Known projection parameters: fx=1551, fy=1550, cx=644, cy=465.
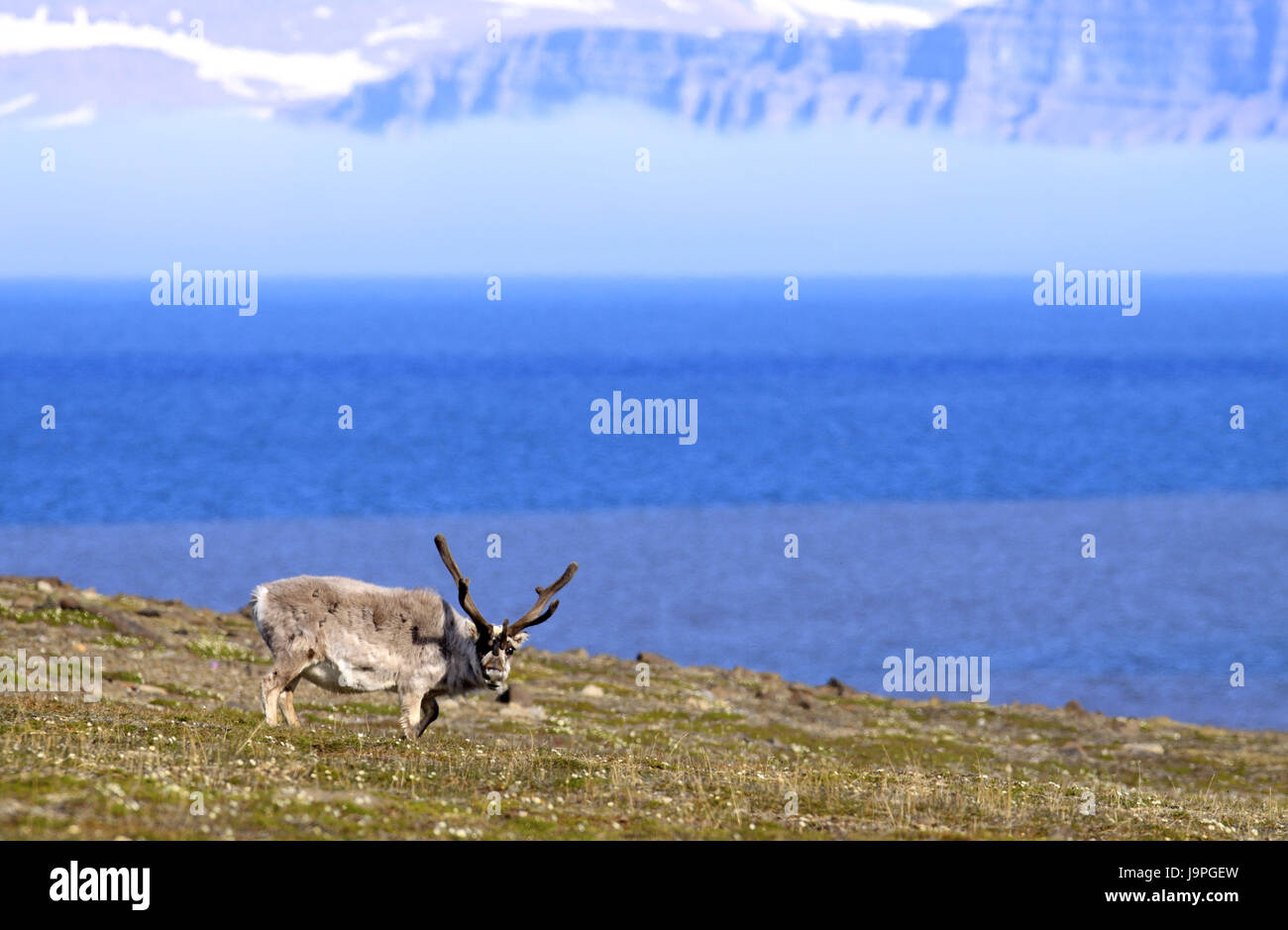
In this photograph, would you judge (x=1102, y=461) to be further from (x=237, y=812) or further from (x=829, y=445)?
(x=237, y=812)

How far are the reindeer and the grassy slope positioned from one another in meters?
0.92

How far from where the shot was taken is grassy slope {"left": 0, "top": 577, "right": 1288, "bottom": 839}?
1914 cm

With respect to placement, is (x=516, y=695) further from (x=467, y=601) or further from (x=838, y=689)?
(x=467, y=601)

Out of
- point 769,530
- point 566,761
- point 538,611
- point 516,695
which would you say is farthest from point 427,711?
point 769,530

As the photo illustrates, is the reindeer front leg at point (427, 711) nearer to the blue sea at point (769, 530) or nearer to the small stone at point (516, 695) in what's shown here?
the small stone at point (516, 695)

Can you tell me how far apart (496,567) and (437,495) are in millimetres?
37122

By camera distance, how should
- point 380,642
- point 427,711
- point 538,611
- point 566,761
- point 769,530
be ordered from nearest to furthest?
point 566,761 < point 380,642 < point 538,611 < point 427,711 < point 769,530

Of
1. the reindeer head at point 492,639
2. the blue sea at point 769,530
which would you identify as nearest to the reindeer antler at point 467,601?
the reindeer head at point 492,639

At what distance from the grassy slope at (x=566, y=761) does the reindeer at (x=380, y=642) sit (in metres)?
0.92

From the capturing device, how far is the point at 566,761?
25328mm

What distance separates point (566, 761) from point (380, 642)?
12.1 feet

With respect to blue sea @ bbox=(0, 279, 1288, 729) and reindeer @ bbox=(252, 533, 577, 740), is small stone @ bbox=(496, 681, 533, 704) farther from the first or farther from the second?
blue sea @ bbox=(0, 279, 1288, 729)

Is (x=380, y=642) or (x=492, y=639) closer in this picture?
(x=380, y=642)

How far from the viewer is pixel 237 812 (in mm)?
18172
